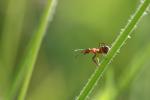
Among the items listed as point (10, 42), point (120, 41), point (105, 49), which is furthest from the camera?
point (10, 42)

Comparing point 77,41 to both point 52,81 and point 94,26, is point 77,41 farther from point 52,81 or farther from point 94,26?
point 52,81

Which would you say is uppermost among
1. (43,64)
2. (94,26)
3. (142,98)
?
(142,98)

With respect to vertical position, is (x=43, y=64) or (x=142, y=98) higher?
(x=142, y=98)

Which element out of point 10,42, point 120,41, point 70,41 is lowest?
Result: point 70,41

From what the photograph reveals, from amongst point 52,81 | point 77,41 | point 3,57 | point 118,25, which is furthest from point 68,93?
point 118,25

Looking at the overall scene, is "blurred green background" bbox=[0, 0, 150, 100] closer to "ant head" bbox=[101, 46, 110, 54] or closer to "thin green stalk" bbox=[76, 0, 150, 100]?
"ant head" bbox=[101, 46, 110, 54]

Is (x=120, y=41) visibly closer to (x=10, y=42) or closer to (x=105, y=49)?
(x=105, y=49)

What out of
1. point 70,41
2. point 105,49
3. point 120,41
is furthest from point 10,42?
point 120,41

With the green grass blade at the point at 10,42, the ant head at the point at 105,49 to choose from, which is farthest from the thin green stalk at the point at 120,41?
the green grass blade at the point at 10,42
